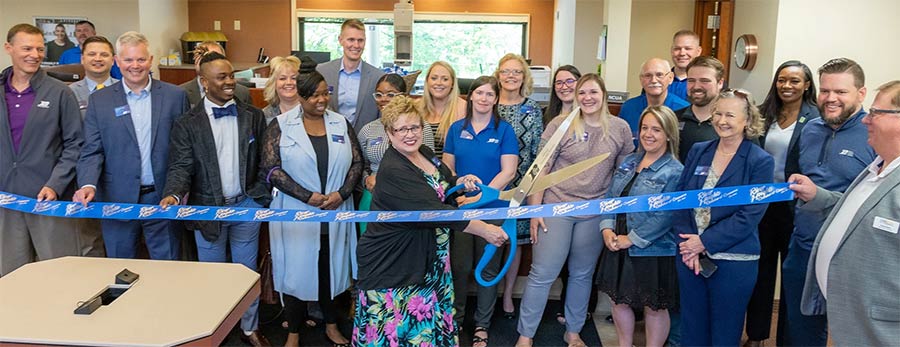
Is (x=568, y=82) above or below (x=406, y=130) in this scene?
above

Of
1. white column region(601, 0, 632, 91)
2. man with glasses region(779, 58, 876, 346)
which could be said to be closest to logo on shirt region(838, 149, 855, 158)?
man with glasses region(779, 58, 876, 346)

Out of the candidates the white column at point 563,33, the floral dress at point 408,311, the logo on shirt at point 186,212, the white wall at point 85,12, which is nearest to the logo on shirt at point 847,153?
the floral dress at point 408,311

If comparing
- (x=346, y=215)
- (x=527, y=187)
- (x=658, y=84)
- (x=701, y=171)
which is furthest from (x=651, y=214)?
(x=346, y=215)

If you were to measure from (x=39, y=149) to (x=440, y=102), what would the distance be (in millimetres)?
2067

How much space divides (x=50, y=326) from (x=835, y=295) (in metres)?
2.51

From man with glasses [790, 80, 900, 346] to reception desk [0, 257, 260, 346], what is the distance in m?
2.02

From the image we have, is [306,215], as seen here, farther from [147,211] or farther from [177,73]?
[177,73]

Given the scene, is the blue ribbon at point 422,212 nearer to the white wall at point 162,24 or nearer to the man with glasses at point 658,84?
the man with glasses at point 658,84

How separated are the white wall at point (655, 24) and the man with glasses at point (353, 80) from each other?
5.00m

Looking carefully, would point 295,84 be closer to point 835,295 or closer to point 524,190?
point 524,190

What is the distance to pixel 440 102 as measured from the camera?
367cm

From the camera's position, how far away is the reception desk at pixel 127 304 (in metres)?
1.95

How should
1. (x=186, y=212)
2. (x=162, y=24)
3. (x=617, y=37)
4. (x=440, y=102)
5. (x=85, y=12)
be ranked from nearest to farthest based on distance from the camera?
→ (x=186, y=212)
(x=440, y=102)
(x=617, y=37)
(x=85, y=12)
(x=162, y=24)

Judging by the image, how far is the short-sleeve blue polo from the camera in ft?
11.1
